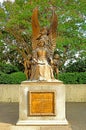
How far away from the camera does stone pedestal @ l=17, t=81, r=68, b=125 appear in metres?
7.43

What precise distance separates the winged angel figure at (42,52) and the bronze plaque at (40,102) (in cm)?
45

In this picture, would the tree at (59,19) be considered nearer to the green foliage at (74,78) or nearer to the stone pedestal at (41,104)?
the green foliage at (74,78)

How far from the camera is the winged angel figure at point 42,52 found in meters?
7.71

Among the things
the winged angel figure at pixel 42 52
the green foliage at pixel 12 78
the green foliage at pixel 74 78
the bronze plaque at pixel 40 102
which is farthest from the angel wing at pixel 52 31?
the green foliage at pixel 74 78

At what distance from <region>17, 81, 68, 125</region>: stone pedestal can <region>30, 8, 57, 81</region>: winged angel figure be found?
1.10 ft

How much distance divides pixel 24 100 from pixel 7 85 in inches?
330

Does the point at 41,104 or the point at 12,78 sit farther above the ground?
the point at 12,78

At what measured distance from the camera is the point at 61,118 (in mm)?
7504

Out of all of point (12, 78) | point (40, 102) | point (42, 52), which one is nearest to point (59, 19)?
point (12, 78)

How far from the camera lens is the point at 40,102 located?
7426 mm

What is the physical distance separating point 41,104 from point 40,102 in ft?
0.20

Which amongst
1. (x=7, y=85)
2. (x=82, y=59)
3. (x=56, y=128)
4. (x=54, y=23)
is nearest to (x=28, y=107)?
(x=56, y=128)

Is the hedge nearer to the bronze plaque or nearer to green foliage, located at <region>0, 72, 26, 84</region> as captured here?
green foliage, located at <region>0, 72, 26, 84</region>

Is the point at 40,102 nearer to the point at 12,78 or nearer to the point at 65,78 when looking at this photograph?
the point at 12,78
